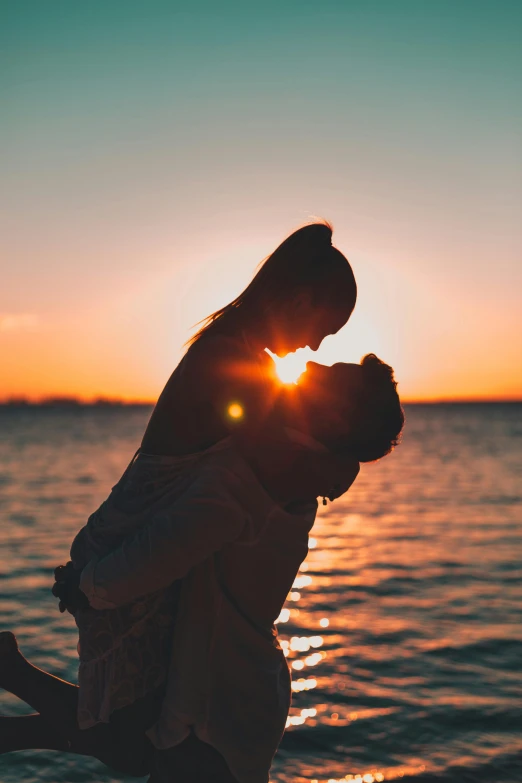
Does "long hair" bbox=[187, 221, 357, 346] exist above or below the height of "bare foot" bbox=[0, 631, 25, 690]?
above

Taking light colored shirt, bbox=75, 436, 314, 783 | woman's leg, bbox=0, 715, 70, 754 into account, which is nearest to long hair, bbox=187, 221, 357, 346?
light colored shirt, bbox=75, 436, 314, 783

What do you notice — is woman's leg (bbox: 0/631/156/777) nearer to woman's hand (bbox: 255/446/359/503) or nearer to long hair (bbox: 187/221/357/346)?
woman's hand (bbox: 255/446/359/503)

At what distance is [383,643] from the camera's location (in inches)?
344

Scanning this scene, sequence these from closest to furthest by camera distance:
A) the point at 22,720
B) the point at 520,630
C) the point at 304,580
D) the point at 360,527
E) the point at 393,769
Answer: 1. the point at 22,720
2. the point at 393,769
3. the point at 520,630
4. the point at 304,580
5. the point at 360,527

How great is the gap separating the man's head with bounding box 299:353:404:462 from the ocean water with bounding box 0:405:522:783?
4.06m

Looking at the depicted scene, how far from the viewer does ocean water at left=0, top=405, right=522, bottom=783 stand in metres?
5.93

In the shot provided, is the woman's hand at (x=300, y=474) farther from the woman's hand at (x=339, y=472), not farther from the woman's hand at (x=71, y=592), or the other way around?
the woman's hand at (x=71, y=592)

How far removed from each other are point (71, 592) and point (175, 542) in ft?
1.44

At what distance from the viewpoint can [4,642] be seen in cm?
272

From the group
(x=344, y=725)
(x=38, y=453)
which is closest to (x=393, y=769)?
(x=344, y=725)

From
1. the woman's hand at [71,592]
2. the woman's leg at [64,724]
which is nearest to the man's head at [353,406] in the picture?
the woman's hand at [71,592]

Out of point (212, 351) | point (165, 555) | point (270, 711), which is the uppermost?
point (212, 351)

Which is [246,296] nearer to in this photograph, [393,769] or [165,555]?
[165,555]

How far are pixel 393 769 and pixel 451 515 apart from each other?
15201mm
